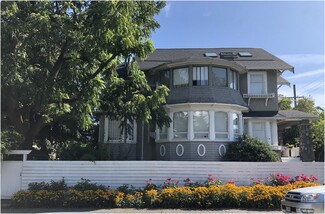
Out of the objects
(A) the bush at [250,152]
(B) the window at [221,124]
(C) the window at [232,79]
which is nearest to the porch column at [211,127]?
(B) the window at [221,124]

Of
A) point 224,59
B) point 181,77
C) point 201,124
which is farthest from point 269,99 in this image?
point 181,77

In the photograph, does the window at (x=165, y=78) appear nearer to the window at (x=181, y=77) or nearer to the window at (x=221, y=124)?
the window at (x=181, y=77)

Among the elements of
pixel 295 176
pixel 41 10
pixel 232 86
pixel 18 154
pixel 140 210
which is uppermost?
pixel 41 10

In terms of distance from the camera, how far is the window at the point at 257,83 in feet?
76.2

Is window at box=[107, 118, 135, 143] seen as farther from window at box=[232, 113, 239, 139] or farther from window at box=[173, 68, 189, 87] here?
window at box=[232, 113, 239, 139]

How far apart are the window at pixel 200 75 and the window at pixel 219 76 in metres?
0.44

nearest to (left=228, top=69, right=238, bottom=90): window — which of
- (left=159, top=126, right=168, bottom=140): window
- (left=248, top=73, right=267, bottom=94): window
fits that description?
(left=248, top=73, right=267, bottom=94): window

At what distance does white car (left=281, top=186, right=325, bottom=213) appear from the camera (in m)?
8.66

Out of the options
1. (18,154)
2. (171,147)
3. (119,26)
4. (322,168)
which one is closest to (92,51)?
(119,26)

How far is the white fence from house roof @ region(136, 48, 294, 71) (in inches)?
333

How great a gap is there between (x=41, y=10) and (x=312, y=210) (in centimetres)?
1344

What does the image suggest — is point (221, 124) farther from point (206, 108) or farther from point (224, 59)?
point (224, 59)

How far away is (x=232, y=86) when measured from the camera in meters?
21.7

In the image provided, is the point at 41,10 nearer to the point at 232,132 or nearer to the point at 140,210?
the point at 140,210
